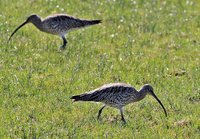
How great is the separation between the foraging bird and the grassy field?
0.35 m

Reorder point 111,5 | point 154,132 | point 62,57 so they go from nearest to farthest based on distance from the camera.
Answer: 1. point 154,132
2. point 62,57
3. point 111,5

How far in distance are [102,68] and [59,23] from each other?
9.06 feet

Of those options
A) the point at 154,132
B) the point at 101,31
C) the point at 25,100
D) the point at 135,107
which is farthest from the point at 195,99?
the point at 101,31

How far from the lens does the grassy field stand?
14461 millimetres

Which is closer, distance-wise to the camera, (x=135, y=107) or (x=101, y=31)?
(x=135, y=107)

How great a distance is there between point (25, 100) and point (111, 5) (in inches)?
407

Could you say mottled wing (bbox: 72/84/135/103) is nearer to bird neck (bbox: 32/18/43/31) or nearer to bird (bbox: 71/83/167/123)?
bird (bbox: 71/83/167/123)

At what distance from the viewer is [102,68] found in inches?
728

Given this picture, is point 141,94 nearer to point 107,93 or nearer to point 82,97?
point 107,93

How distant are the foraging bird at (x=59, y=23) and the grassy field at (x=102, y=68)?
35 centimetres

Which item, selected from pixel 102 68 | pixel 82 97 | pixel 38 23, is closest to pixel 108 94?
pixel 82 97

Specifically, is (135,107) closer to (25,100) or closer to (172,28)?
(25,100)

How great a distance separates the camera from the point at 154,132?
14.3 m

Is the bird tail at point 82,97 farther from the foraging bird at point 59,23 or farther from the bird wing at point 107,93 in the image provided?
the foraging bird at point 59,23
